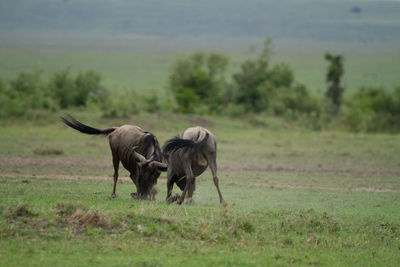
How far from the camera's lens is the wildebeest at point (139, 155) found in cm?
1291

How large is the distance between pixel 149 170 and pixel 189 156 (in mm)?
994

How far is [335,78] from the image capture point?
4962cm

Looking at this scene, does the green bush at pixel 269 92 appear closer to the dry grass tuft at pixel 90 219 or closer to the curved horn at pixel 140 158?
the curved horn at pixel 140 158

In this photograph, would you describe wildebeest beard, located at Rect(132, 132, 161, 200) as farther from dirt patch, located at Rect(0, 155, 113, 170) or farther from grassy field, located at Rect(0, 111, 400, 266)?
dirt patch, located at Rect(0, 155, 113, 170)

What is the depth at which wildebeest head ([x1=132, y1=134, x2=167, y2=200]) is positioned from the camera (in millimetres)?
12828

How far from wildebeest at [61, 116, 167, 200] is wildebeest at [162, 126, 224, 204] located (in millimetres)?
420

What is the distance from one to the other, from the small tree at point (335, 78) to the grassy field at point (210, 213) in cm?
2191

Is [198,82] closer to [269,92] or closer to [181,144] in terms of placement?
[269,92]

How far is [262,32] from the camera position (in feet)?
584

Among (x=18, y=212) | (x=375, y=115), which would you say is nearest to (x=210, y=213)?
(x=18, y=212)

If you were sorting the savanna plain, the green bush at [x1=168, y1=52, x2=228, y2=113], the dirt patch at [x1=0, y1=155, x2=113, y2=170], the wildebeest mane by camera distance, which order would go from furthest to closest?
the green bush at [x1=168, y1=52, x2=228, y2=113] < the dirt patch at [x1=0, y1=155, x2=113, y2=170] < the wildebeest mane < the savanna plain

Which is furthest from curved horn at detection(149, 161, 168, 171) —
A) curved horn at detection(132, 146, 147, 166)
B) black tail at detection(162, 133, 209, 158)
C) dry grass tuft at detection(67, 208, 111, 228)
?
dry grass tuft at detection(67, 208, 111, 228)

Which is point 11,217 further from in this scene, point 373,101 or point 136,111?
point 373,101

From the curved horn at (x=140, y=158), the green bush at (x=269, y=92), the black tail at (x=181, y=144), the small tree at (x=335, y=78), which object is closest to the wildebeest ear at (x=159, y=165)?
the curved horn at (x=140, y=158)
